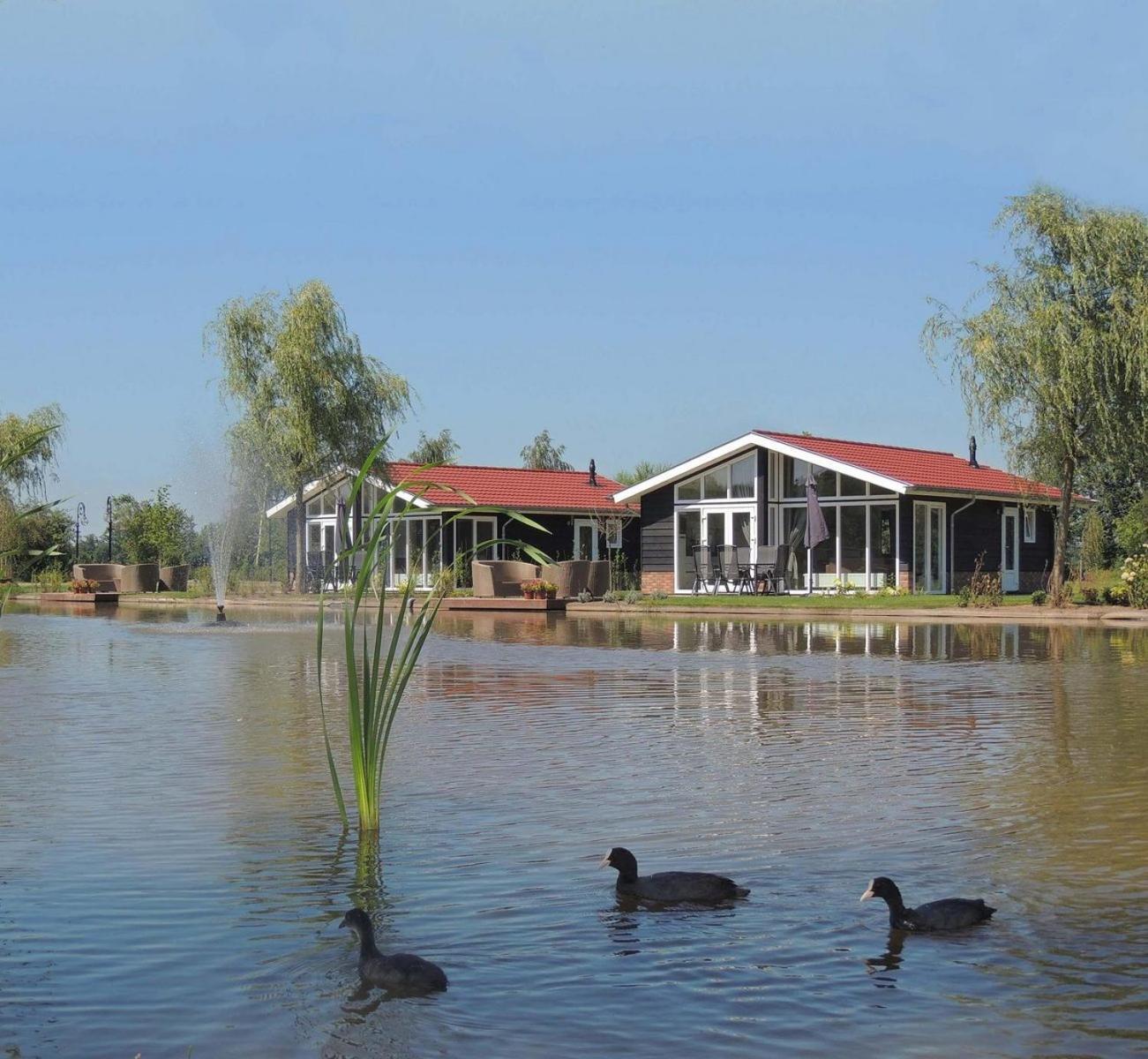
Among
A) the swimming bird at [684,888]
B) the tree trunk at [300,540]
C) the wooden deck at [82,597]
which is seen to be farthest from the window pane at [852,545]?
the swimming bird at [684,888]

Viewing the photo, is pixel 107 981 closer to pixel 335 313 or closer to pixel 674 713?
pixel 674 713

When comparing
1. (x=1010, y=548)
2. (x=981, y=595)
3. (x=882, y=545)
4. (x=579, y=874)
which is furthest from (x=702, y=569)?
(x=579, y=874)

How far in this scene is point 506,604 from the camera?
36344 millimetres

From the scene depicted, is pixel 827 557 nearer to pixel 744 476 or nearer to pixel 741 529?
pixel 741 529

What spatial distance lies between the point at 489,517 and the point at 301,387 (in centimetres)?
732

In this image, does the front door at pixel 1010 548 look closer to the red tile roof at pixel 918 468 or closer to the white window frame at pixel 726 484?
the red tile roof at pixel 918 468

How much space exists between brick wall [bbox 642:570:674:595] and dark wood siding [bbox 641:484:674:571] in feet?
0.43

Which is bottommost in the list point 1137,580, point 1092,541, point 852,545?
point 1137,580

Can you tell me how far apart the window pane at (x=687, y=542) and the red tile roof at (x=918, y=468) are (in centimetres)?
362

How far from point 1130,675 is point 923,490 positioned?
2289 centimetres

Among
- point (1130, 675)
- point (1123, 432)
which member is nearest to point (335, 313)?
point (1123, 432)

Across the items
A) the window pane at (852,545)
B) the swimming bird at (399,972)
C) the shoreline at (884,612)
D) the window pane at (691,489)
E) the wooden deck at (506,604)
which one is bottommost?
the swimming bird at (399,972)

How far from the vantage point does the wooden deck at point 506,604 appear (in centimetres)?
3591

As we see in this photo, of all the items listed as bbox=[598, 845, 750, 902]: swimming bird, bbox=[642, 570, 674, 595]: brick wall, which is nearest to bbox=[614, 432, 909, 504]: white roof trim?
bbox=[642, 570, 674, 595]: brick wall
